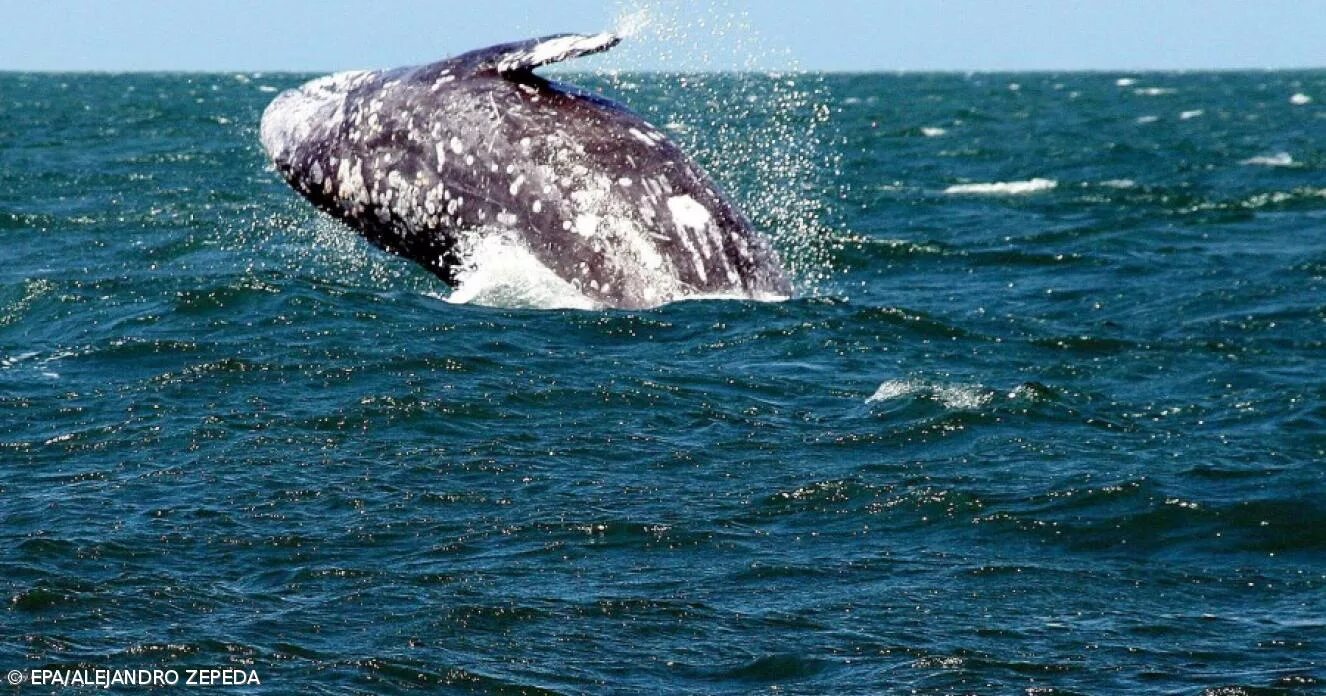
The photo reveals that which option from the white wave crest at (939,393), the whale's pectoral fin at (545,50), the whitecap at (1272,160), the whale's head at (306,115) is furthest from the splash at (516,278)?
the whitecap at (1272,160)

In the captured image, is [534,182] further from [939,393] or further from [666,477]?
[666,477]

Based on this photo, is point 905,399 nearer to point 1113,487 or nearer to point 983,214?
point 1113,487

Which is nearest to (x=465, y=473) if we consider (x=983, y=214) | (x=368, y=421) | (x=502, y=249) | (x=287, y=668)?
(x=368, y=421)

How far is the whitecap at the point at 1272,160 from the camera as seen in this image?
1476 inches

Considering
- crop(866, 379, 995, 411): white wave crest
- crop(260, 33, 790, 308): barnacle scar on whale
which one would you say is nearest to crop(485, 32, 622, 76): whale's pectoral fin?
crop(260, 33, 790, 308): barnacle scar on whale

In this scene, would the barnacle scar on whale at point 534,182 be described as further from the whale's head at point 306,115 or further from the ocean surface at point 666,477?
the ocean surface at point 666,477

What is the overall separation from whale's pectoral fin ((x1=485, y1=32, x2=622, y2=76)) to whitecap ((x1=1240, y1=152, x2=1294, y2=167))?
26788 mm

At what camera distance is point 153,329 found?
13289 millimetres

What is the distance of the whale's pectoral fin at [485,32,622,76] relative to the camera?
1230 centimetres

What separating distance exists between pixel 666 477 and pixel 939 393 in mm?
2483

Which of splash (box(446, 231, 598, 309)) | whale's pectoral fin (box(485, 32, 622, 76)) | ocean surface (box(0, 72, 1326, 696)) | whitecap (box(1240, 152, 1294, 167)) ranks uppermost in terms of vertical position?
whale's pectoral fin (box(485, 32, 622, 76))

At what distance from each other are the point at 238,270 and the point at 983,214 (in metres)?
12.1

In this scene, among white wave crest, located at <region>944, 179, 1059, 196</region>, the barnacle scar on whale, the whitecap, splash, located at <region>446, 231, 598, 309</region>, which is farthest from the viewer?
the whitecap

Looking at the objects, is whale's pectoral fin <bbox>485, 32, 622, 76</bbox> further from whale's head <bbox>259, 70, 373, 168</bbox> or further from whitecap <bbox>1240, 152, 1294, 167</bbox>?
whitecap <bbox>1240, 152, 1294, 167</bbox>
